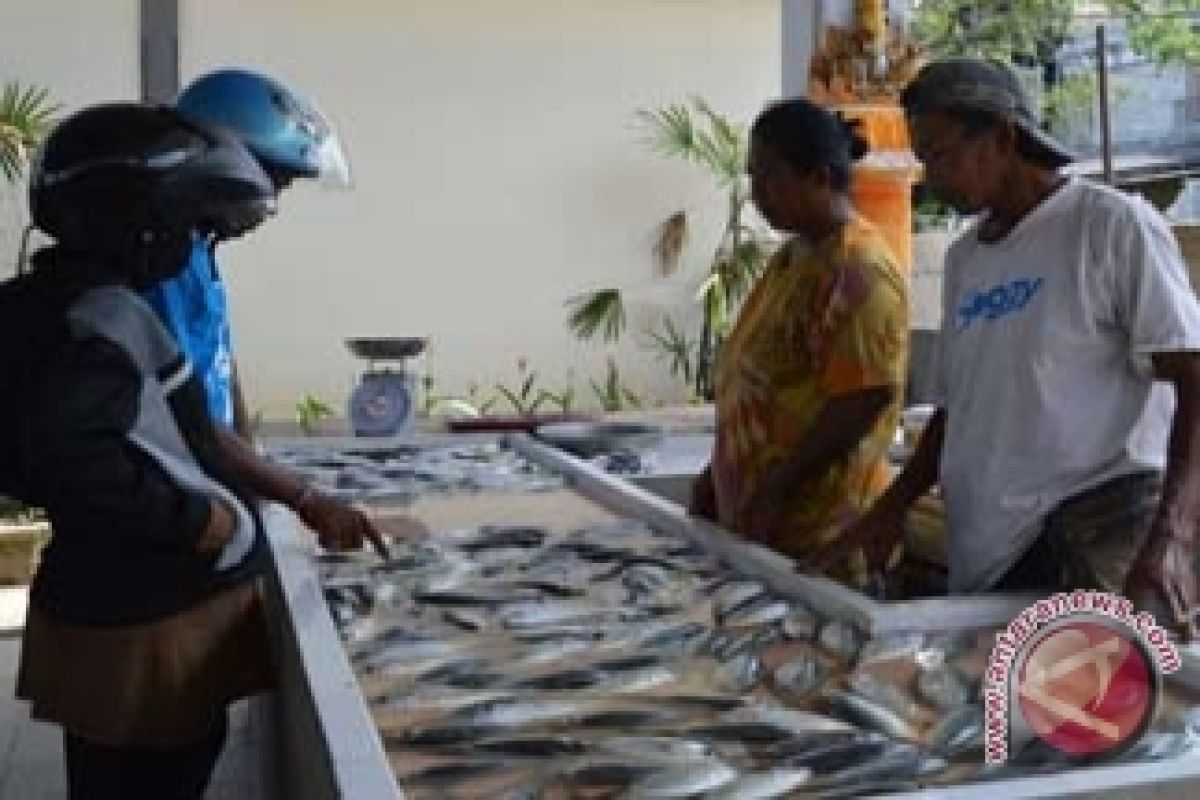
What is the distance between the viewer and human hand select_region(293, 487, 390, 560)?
256 cm

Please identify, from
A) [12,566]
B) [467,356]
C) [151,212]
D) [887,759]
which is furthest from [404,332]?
[887,759]

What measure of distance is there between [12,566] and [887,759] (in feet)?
20.3

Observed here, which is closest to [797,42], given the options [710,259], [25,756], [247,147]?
[247,147]

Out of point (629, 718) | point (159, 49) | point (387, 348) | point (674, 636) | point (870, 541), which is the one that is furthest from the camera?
point (159, 49)

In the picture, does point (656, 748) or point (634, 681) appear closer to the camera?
point (656, 748)

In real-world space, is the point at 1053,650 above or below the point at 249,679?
above

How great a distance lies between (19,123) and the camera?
24.3 ft

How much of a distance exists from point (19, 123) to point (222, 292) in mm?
5207

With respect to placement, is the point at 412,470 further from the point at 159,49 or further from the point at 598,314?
the point at 598,314

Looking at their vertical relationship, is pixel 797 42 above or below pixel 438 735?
above

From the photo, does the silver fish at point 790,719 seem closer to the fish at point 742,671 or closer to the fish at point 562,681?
the fish at point 742,671

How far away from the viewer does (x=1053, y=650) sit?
57.4 inches

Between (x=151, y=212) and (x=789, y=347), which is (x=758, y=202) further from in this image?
(x=151, y=212)

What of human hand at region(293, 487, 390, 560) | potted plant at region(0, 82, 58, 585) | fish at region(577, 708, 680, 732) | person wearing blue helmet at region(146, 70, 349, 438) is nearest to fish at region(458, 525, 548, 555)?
human hand at region(293, 487, 390, 560)
